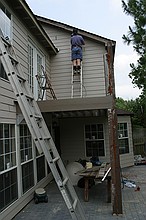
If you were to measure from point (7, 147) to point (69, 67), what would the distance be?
5725 mm

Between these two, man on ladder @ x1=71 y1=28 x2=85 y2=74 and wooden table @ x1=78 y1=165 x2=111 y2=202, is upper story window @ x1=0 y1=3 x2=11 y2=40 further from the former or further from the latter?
wooden table @ x1=78 y1=165 x2=111 y2=202

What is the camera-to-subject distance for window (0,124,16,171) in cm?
554

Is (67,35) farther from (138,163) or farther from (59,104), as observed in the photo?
(138,163)

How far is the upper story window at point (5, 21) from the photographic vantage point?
5832 mm

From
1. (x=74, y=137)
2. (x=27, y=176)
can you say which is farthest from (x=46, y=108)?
(x=74, y=137)

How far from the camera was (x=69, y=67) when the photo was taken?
35.1 ft

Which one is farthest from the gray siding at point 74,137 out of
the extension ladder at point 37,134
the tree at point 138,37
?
the extension ladder at point 37,134

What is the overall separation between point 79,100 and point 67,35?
17.8ft

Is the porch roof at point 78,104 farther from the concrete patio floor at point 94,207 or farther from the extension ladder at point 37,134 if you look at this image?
the concrete patio floor at point 94,207

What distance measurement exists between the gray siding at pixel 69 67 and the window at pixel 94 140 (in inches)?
79.7

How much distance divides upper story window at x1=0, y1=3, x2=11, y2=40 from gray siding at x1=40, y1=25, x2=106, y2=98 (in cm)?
457

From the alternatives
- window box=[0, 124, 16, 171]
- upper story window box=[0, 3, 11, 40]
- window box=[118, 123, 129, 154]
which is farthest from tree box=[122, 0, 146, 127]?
window box=[0, 124, 16, 171]

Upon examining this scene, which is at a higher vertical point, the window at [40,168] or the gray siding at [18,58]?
the gray siding at [18,58]

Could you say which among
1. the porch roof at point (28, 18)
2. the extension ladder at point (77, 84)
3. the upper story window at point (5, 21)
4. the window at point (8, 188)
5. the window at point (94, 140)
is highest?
the porch roof at point (28, 18)
